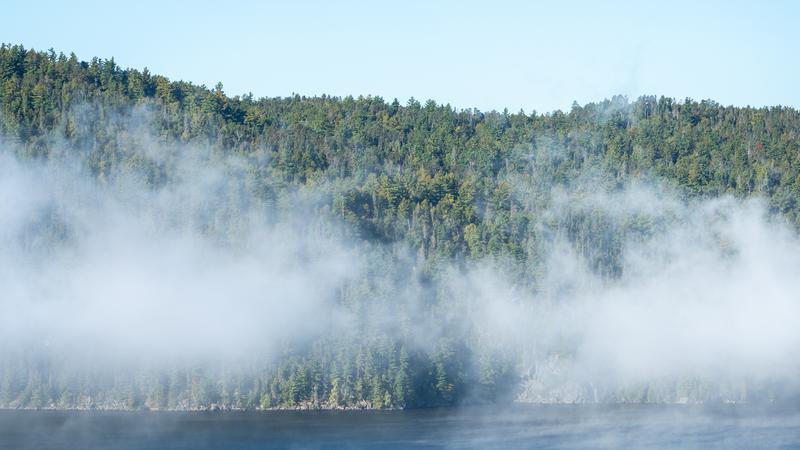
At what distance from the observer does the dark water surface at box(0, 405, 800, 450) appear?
11900cm

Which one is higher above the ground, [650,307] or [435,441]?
[650,307]

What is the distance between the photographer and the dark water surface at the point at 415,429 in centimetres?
11900

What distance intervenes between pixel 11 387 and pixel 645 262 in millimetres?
95718

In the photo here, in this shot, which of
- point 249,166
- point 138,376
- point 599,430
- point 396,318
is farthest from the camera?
point 249,166

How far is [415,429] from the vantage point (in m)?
130

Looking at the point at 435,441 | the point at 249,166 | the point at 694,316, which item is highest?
the point at 249,166

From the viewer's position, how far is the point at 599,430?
5138 inches

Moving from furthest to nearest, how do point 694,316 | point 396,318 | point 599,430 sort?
point 694,316 → point 396,318 → point 599,430

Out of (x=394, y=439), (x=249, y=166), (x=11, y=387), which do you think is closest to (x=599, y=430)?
(x=394, y=439)

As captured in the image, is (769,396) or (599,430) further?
(769,396)

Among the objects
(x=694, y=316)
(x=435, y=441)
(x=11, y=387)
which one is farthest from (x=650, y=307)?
(x=11, y=387)

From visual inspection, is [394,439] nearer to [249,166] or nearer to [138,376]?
[138,376]

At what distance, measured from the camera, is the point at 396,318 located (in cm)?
15938

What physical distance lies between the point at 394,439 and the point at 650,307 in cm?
6893
